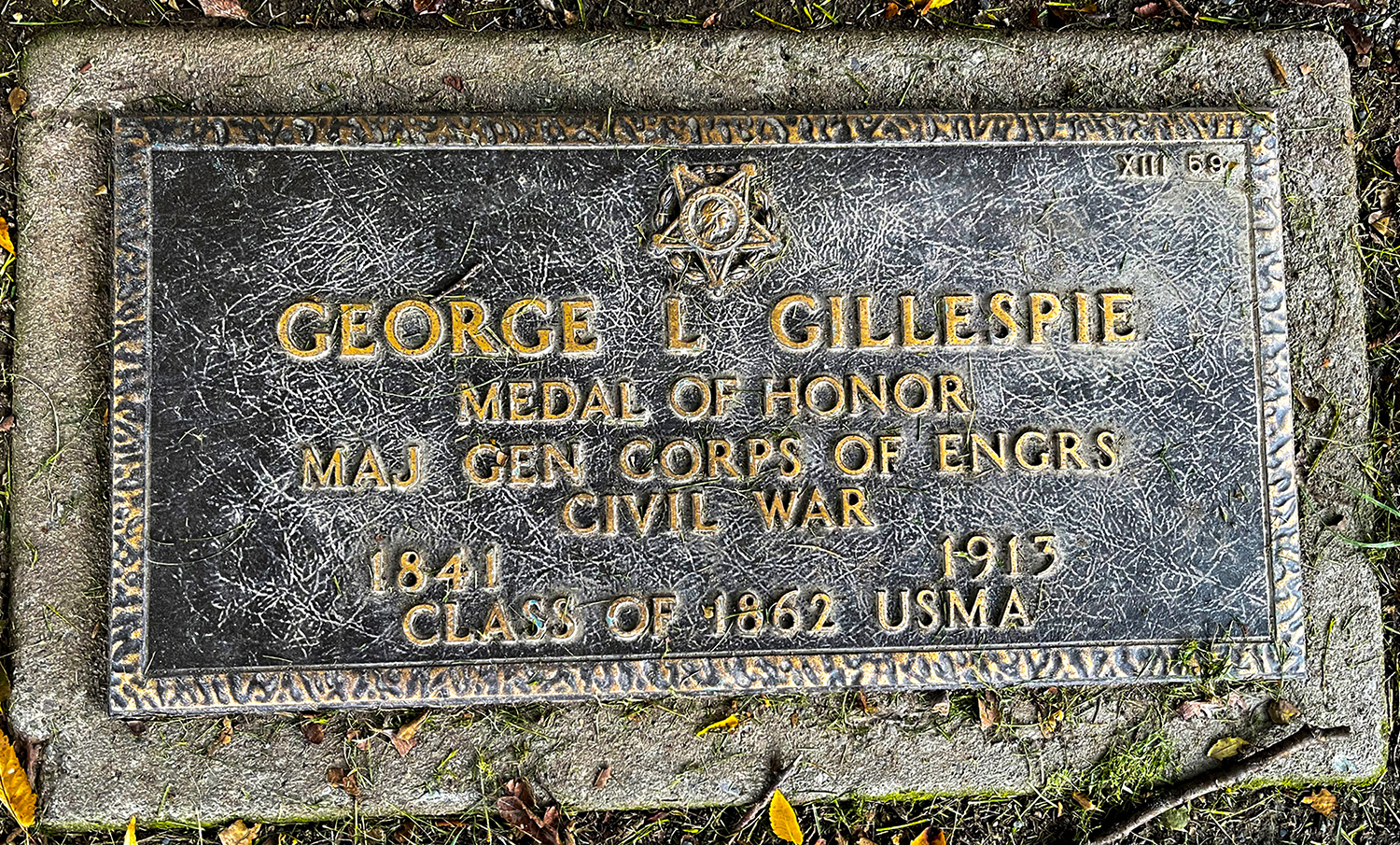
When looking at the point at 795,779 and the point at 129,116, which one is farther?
the point at 795,779

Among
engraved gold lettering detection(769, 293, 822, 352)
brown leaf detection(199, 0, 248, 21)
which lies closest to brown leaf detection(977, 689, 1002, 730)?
engraved gold lettering detection(769, 293, 822, 352)

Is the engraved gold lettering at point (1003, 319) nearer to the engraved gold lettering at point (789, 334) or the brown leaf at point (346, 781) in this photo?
the engraved gold lettering at point (789, 334)

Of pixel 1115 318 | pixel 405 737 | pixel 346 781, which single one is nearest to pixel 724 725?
pixel 405 737

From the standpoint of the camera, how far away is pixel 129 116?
7.57 feet

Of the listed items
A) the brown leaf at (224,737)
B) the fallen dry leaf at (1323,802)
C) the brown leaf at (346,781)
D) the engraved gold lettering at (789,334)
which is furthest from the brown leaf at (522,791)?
the fallen dry leaf at (1323,802)

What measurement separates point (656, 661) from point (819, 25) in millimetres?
1865

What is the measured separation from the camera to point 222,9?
97.5 inches

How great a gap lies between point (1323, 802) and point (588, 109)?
114 inches

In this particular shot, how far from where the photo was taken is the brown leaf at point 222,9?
2.47 metres

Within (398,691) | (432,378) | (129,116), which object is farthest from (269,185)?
(398,691)

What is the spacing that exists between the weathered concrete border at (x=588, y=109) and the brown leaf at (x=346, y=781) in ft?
0.08

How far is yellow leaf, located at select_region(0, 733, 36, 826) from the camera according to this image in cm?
236

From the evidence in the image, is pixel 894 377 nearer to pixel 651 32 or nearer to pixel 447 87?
pixel 651 32

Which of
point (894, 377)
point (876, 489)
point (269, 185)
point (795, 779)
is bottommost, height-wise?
point (795, 779)
